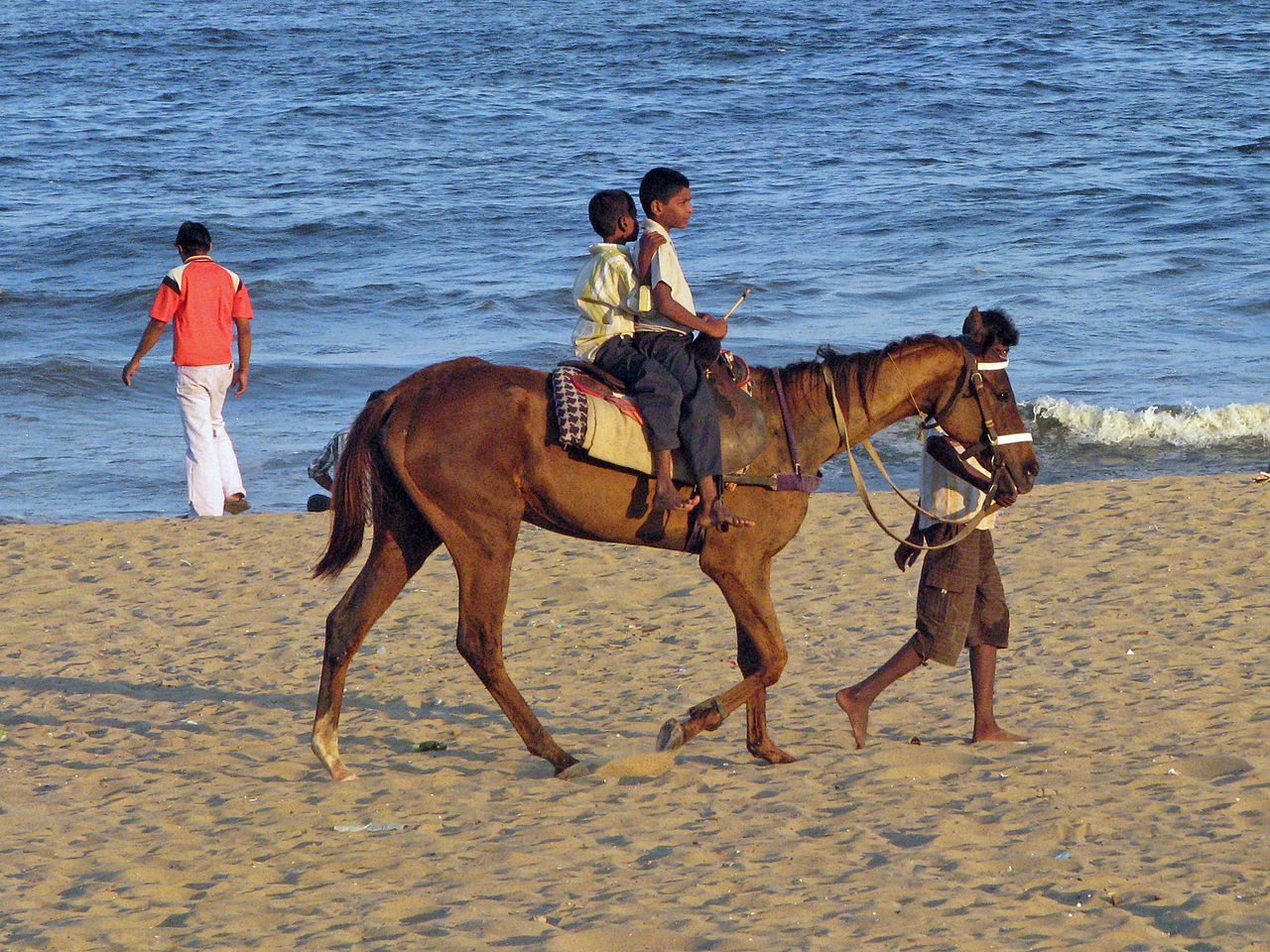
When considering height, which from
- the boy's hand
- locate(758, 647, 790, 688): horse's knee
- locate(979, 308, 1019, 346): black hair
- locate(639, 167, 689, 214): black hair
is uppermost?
locate(639, 167, 689, 214): black hair

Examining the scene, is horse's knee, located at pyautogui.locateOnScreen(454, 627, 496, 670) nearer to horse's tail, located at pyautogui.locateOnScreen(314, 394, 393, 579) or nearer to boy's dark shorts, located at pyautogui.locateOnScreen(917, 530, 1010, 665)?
horse's tail, located at pyautogui.locateOnScreen(314, 394, 393, 579)

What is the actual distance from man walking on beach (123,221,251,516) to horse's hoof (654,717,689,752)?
5641 mm

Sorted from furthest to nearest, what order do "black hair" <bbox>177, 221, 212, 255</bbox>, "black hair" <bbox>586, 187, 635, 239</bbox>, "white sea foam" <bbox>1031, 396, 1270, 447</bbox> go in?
"white sea foam" <bbox>1031, 396, 1270, 447</bbox> → "black hair" <bbox>177, 221, 212, 255</bbox> → "black hair" <bbox>586, 187, 635, 239</bbox>

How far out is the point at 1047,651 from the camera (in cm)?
699

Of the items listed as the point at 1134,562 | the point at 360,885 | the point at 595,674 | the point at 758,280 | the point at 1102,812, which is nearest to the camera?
the point at 360,885

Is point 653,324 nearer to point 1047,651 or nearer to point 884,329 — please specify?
point 1047,651

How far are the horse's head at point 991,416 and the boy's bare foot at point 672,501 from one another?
1.05 m

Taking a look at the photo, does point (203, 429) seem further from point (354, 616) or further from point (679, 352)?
point (679, 352)

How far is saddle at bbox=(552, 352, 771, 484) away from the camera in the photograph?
5.27 meters

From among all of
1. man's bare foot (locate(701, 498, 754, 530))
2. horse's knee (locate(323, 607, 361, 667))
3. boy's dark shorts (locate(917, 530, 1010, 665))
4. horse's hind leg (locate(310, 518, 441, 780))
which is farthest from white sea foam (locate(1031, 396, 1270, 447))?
horse's knee (locate(323, 607, 361, 667))

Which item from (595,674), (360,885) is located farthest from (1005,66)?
(360,885)

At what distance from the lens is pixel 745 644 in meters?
5.55

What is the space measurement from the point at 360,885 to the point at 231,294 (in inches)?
256

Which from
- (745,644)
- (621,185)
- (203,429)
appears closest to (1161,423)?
(203,429)
